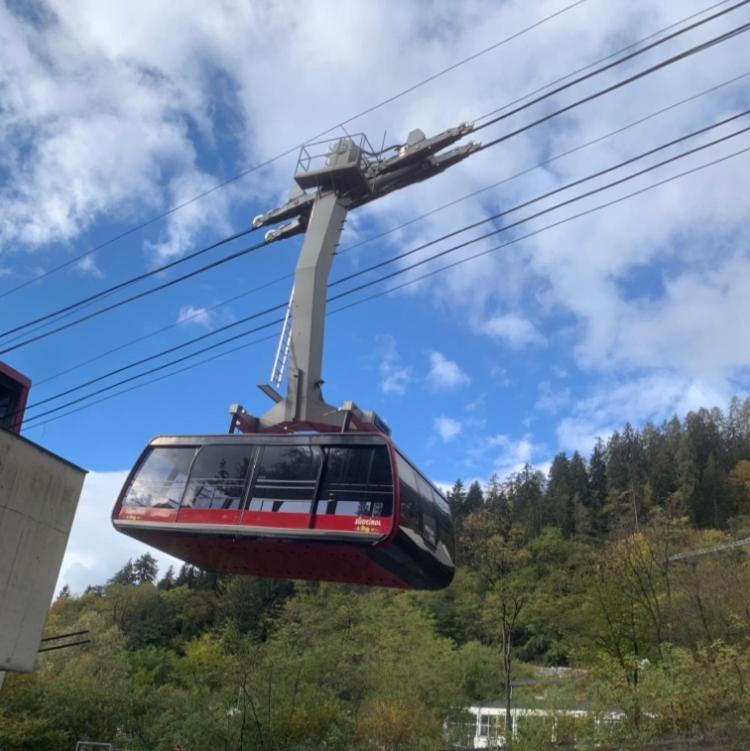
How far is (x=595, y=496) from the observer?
72.7 metres

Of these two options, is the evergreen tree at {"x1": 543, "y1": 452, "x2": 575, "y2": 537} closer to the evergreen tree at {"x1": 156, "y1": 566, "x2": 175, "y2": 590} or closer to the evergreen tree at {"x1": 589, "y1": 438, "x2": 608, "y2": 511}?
the evergreen tree at {"x1": 589, "y1": 438, "x2": 608, "y2": 511}

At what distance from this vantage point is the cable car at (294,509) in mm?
9391

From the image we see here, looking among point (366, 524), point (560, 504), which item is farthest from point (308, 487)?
point (560, 504)

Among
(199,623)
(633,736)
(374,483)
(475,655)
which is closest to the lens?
(374,483)

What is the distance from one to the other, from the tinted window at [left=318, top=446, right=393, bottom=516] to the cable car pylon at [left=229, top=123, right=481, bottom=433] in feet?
2.61

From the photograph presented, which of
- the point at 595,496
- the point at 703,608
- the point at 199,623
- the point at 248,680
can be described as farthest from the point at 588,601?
the point at 595,496

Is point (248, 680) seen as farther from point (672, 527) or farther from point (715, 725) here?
point (672, 527)

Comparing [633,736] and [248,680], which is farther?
[248,680]

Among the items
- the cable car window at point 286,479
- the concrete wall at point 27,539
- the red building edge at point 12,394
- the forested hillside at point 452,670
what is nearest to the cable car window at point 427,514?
the cable car window at point 286,479

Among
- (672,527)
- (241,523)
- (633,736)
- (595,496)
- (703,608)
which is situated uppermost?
(595,496)

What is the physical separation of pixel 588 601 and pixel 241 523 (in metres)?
18.8

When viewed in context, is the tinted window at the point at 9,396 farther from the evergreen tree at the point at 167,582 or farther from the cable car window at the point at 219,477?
the evergreen tree at the point at 167,582

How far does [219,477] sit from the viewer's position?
10555 mm

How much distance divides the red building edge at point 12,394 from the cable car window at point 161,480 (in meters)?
10.5
